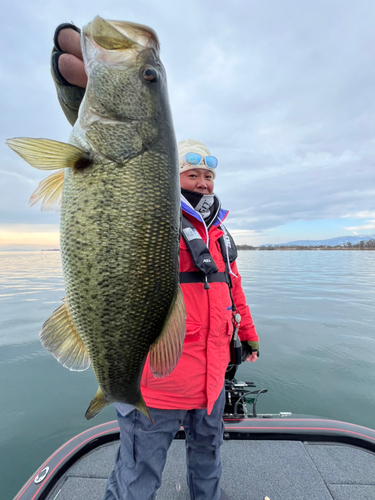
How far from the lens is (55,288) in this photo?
14594 mm

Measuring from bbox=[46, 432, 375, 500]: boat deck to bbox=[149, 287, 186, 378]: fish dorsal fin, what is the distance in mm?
1926

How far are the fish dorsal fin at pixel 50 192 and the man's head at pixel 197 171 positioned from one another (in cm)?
125

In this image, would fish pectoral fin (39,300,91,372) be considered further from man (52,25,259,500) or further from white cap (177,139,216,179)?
white cap (177,139,216,179)

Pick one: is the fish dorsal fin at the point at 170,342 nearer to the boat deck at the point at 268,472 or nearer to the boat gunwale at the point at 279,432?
the boat deck at the point at 268,472

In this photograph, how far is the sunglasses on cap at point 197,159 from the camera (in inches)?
93.8

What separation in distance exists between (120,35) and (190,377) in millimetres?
1969

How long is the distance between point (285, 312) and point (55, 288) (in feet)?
38.4

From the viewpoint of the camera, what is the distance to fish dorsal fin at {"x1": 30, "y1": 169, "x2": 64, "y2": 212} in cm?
127

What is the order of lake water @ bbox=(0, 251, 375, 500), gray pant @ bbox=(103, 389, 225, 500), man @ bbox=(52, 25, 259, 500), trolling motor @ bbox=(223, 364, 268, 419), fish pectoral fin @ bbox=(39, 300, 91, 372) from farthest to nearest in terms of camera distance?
lake water @ bbox=(0, 251, 375, 500), trolling motor @ bbox=(223, 364, 268, 419), gray pant @ bbox=(103, 389, 225, 500), man @ bbox=(52, 25, 259, 500), fish pectoral fin @ bbox=(39, 300, 91, 372)

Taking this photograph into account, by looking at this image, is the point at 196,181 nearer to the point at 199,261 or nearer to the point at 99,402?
the point at 199,261

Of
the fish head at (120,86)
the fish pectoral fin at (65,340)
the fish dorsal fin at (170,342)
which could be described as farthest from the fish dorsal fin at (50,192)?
the fish dorsal fin at (170,342)

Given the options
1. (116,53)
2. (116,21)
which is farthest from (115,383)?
(116,21)

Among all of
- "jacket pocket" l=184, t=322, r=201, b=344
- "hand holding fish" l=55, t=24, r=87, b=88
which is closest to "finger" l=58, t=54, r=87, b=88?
"hand holding fish" l=55, t=24, r=87, b=88

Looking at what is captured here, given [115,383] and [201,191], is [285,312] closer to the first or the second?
[201,191]
